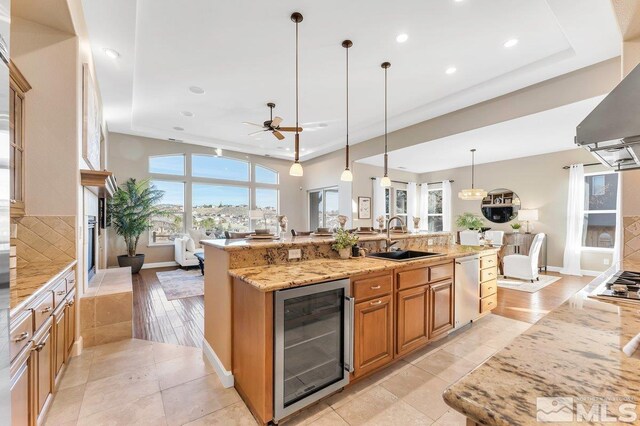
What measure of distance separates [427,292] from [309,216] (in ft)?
22.0

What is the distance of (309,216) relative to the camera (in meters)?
9.09

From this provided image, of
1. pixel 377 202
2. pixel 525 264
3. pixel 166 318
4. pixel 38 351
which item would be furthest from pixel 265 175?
pixel 38 351

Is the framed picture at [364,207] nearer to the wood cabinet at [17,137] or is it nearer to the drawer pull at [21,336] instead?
the wood cabinet at [17,137]

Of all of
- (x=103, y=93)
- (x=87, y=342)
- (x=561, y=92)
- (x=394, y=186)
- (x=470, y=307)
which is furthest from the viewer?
(x=394, y=186)

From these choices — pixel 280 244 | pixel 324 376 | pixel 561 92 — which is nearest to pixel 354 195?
pixel 561 92

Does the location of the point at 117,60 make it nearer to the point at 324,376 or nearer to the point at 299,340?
the point at 299,340

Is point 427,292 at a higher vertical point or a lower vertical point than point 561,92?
lower

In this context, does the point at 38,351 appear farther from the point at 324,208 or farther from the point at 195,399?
the point at 324,208

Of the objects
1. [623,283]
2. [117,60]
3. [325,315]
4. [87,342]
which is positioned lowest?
[87,342]

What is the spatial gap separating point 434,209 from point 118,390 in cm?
886

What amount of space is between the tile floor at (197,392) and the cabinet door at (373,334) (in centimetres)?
19

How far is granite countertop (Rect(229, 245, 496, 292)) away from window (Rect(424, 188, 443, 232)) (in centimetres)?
686

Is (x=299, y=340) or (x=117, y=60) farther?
(x=117, y=60)

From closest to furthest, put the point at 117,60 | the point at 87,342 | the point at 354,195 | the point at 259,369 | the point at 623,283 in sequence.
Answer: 1. the point at 623,283
2. the point at 259,369
3. the point at 87,342
4. the point at 117,60
5. the point at 354,195
